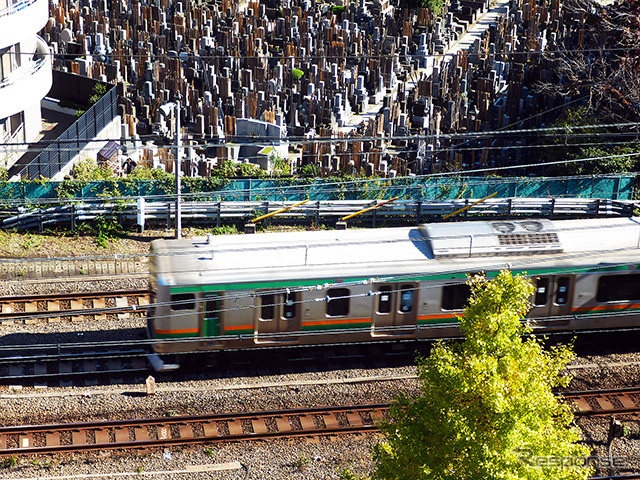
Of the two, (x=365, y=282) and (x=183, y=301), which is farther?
(x=365, y=282)

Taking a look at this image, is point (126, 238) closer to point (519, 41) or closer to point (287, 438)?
point (287, 438)

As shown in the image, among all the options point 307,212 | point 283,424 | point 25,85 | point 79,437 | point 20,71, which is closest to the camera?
point 79,437

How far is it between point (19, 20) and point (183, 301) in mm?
11924

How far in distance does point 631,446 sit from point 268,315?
265 inches

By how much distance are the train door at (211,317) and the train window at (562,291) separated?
650 cm

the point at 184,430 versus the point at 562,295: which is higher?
the point at 562,295

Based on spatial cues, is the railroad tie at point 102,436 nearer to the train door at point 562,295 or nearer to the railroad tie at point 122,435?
the railroad tie at point 122,435

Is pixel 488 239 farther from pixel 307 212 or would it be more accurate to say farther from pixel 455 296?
pixel 307 212

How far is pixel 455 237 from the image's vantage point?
1667 centimetres

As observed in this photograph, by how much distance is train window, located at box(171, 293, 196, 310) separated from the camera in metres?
15.4

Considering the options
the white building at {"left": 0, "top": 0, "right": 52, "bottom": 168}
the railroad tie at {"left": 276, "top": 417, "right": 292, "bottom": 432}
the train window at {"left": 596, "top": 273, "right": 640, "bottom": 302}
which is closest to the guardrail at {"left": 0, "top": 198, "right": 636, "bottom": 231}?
the white building at {"left": 0, "top": 0, "right": 52, "bottom": 168}

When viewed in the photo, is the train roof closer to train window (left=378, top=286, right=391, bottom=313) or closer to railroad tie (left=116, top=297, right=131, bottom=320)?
train window (left=378, top=286, right=391, bottom=313)

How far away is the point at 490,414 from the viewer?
9.49m

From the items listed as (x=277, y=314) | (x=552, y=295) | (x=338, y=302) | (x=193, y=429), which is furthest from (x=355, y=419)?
(x=552, y=295)
